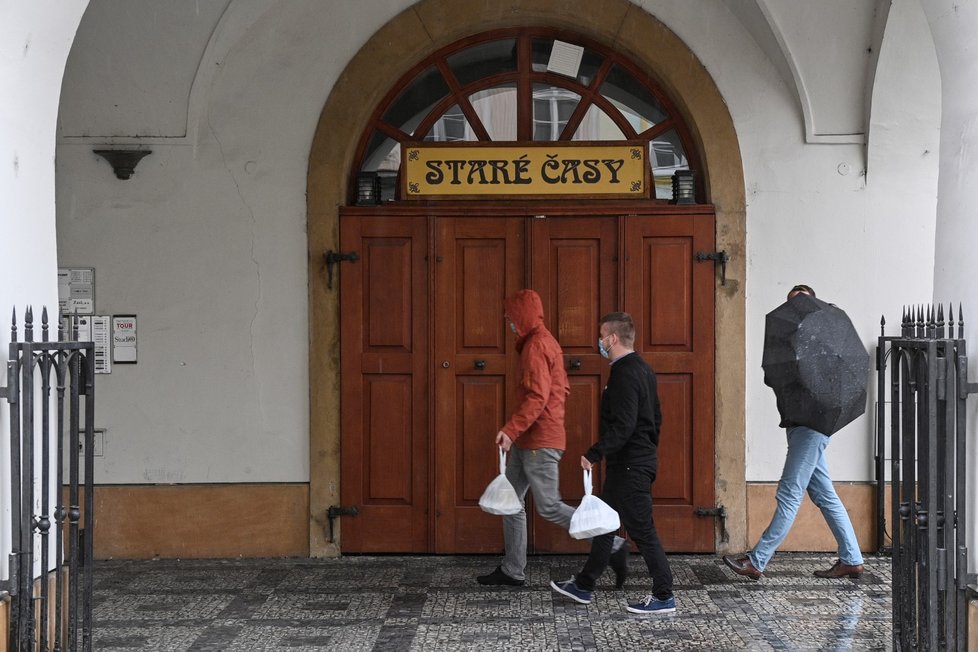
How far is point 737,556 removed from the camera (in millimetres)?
7793

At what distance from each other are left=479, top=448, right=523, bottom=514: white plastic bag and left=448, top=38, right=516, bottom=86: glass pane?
2927 millimetres

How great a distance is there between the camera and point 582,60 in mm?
8016

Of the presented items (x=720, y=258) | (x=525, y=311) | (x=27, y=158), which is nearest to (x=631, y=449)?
(x=525, y=311)

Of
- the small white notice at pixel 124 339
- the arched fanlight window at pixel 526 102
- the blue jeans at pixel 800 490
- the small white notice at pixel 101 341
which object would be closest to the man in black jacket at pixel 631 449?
the blue jeans at pixel 800 490

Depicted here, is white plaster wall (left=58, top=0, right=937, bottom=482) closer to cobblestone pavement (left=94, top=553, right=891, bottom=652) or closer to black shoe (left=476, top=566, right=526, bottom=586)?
cobblestone pavement (left=94, top=553, right=891, bottom=652)

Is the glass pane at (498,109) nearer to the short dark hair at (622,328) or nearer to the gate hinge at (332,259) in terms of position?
the gate hinge at (332,259)

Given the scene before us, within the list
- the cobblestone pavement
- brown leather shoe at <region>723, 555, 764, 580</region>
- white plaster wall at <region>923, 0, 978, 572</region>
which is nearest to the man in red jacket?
the cobblestone pavement

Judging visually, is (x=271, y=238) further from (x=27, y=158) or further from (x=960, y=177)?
(x=960, y=177)

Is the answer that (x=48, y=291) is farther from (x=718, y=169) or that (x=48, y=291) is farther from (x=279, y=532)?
(x=718, y=169)

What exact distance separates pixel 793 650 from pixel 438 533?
2940 millimetres

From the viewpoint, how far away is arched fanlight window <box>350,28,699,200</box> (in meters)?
7.96

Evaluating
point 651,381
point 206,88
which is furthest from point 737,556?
point 206,88

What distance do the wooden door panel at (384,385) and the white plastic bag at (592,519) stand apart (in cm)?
189

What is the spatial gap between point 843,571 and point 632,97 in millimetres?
3625
